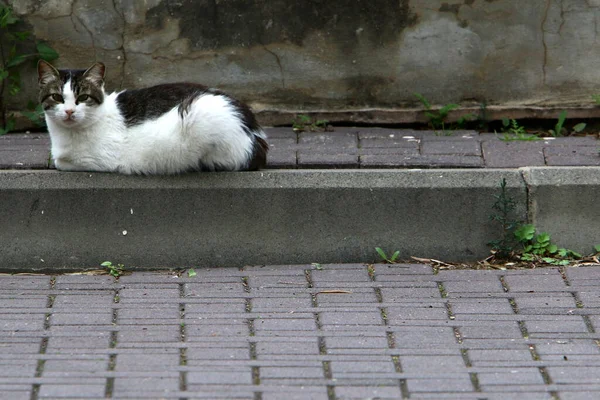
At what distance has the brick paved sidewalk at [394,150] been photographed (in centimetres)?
554

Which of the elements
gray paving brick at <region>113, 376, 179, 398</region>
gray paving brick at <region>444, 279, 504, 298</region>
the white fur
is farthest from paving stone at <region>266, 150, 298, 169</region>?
gray paving brick at <region>113, 376, 179, 398</region>

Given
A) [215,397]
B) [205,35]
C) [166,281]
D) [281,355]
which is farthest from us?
[205,35]

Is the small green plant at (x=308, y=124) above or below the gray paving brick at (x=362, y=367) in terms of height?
above

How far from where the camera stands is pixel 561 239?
5160 millimetres

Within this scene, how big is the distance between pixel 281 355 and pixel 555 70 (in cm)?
322

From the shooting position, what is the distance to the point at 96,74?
5.17m

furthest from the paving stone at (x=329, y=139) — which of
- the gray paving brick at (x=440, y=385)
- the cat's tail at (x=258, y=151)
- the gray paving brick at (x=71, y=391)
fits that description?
the gray paving brick at (x=71, y=391)

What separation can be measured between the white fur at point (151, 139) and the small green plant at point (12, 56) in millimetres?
1020

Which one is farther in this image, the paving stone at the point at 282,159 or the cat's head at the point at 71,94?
Answer: the paving stone at the point at 282,159

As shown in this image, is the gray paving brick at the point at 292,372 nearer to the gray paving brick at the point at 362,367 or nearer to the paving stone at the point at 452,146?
the gray paving brick at the point at 362,367

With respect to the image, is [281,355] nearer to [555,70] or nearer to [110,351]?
[110,351]

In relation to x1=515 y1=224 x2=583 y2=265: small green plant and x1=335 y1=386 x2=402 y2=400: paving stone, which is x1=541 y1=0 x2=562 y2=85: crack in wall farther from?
x1=335 y1=386 x2=402 y2=400: paving stone

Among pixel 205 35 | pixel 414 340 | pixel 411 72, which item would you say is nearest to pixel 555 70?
pixel 411 72

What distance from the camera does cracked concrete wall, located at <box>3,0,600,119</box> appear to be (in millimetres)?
6082
